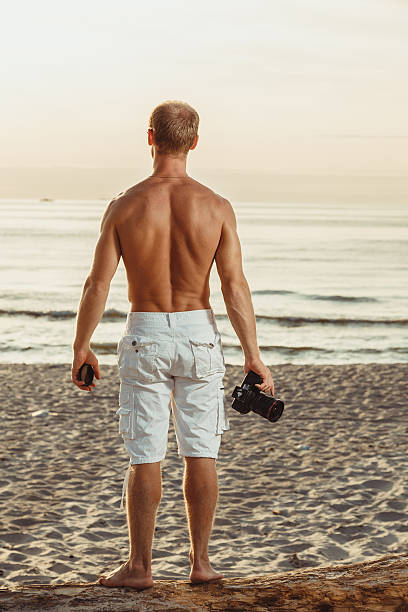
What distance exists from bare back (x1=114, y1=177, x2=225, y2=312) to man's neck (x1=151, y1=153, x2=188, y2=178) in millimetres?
34

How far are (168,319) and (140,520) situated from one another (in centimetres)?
95

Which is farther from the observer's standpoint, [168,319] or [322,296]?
[322,296]

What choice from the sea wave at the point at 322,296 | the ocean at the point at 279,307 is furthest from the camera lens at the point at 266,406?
the sea wave at the point at 322,296

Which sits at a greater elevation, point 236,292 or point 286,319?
point 236,292

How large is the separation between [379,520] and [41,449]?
11.4ft

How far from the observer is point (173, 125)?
10.8 feet

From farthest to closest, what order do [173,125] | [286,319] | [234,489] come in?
[286,319]
[234,489]
[173,125]

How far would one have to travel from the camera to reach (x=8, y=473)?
6613 millimetres

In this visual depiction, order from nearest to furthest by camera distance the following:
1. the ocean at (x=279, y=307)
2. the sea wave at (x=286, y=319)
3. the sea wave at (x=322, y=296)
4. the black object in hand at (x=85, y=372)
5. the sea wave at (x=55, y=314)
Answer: the black object in hand at (x=85, y=372)
the ocean at (x=279, y=307)
the sea wave at (x=286, y=319)
the sea wave at (x=55, y=314)
the sea wave at (x=322, y=296)

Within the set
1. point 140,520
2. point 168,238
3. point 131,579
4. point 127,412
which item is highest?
point 168,238

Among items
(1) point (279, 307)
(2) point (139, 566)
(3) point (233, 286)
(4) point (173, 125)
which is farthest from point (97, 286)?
(1) point (279, 307)

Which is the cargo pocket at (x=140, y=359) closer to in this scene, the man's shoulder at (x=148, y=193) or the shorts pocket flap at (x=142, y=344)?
the shorts pocket flap at (x=142, y=344)

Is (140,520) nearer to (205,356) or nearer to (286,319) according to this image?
(205,356)

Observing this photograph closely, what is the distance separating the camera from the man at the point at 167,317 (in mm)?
3328
